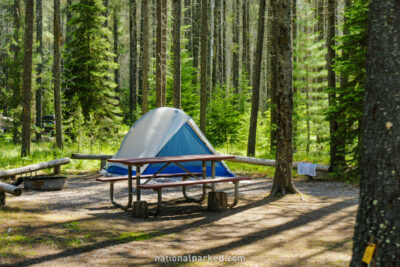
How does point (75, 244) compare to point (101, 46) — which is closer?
point (75, 244)

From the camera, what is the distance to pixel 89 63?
19.1m

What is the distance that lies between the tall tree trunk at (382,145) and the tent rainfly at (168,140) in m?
6.82

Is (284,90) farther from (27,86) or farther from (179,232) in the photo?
(27,86)

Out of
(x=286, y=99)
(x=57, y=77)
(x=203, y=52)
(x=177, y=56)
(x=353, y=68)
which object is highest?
(x=203, y=52)

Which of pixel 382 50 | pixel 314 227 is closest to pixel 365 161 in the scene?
pixel 382 50

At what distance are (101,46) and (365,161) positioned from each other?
18033 millimetres

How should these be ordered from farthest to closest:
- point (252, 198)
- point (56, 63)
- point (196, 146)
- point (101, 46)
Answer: point (101, 46) → point (56, 63) → point (196, 146) → point (252, 198)

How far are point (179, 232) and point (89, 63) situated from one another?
48.3 ft

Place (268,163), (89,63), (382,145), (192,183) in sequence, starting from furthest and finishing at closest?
1. (89,63)
2. (268,163)
3. (192,183)
4. (382,145)

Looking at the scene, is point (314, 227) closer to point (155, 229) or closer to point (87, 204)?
point (155, 229)

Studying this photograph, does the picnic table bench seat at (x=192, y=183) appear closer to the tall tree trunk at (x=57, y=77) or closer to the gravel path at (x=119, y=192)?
the gravel path at (x=119, y=192)

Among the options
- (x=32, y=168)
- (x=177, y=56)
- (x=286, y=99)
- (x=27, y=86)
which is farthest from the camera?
(x=177, y=56)

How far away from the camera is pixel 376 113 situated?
135 inches

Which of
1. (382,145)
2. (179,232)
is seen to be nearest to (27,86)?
(179,232)
